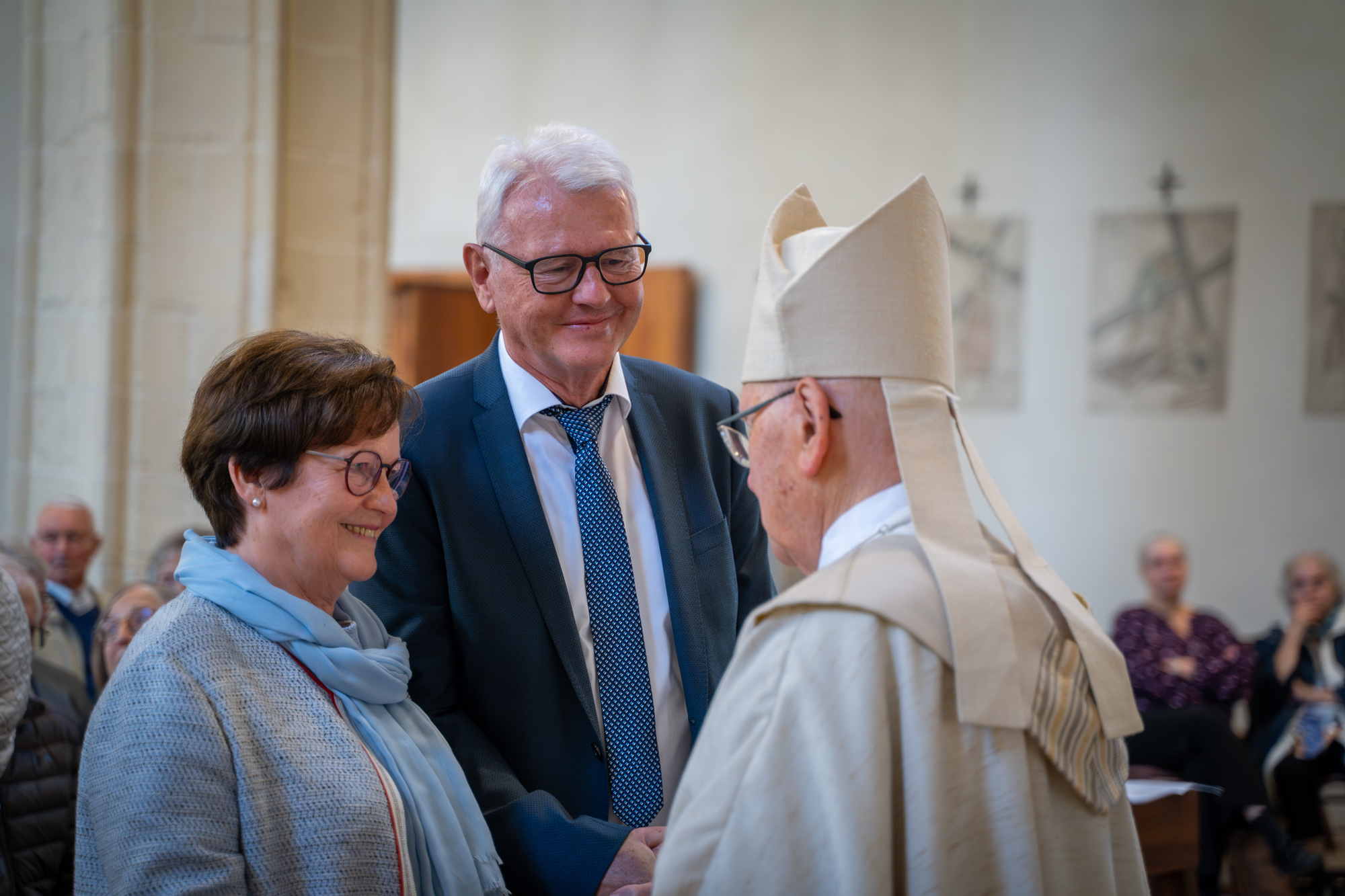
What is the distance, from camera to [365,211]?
4.59 meters

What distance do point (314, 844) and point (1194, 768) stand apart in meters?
4.64

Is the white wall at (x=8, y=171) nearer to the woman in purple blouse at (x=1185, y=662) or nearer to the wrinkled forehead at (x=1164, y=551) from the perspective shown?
the woman in purple blouse at (x=1185, y=662)

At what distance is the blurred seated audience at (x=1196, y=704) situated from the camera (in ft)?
16.4

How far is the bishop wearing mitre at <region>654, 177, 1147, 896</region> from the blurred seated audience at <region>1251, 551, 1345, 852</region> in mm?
4792

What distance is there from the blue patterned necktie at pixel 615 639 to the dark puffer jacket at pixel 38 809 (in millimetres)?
1136

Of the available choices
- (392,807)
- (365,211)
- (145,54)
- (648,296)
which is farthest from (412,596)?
(648,296)

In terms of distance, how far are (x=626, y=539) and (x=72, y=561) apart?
127 inches

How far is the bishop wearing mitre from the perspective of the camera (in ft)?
4.07

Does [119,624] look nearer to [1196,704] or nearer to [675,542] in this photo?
[675,542]

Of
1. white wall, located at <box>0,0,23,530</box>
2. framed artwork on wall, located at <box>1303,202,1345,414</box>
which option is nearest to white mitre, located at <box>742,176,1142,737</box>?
white wall, located at <box>0,0,23,530</box>

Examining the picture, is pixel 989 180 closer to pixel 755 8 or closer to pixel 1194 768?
pixel 755 8

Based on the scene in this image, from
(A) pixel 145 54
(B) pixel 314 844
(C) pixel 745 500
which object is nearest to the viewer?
(B) pixel 314 844

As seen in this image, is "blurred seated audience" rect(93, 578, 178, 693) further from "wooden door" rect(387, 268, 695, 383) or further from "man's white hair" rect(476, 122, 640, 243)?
"wooden door" rect(387, 268, 695, 383)

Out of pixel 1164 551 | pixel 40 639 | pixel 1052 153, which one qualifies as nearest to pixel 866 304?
pixel 40 639
